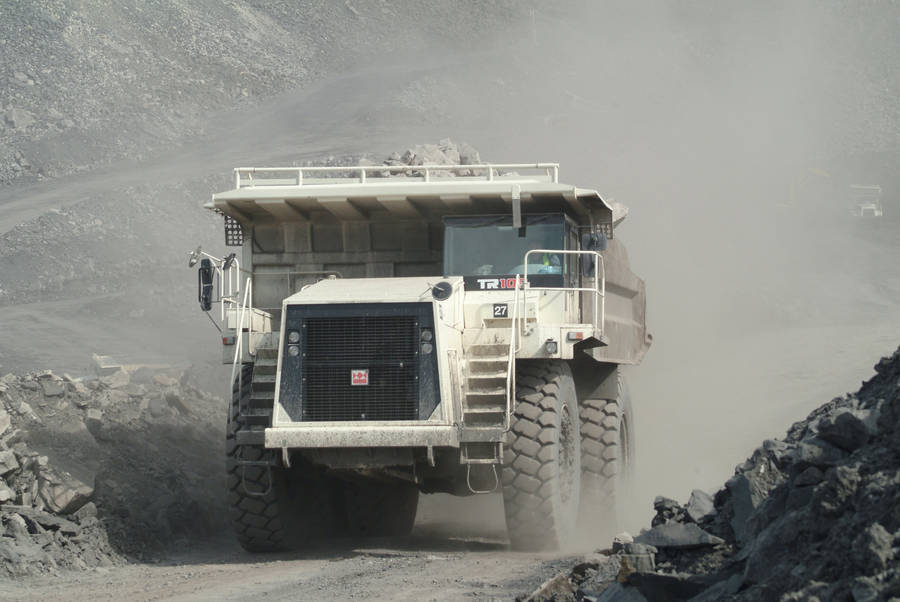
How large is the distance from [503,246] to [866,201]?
34.4 meters

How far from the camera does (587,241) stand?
12.9 metres

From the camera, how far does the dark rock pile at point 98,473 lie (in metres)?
11.4

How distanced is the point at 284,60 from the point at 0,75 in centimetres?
1362

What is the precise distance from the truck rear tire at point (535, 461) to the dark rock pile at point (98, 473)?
11.7 ft

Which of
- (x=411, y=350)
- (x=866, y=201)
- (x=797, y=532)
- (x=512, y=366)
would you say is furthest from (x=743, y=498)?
(x=866, y=201)

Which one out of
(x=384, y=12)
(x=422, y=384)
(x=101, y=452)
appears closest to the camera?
(x=422, y=384)

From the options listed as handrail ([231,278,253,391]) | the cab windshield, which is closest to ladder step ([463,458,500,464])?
the cab windshield

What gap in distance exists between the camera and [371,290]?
11500mm

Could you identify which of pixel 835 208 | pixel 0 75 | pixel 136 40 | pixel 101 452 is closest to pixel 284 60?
pixel 136 40

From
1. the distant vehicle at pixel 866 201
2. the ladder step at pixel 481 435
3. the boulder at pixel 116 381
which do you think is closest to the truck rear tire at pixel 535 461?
the ladder step at pixel 481 435

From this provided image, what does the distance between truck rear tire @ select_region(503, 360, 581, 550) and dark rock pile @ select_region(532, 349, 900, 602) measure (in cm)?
228

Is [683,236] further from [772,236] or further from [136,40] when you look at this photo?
[136,40]

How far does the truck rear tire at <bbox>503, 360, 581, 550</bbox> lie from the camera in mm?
11445

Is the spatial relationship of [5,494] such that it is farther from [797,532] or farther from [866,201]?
[866,201]
